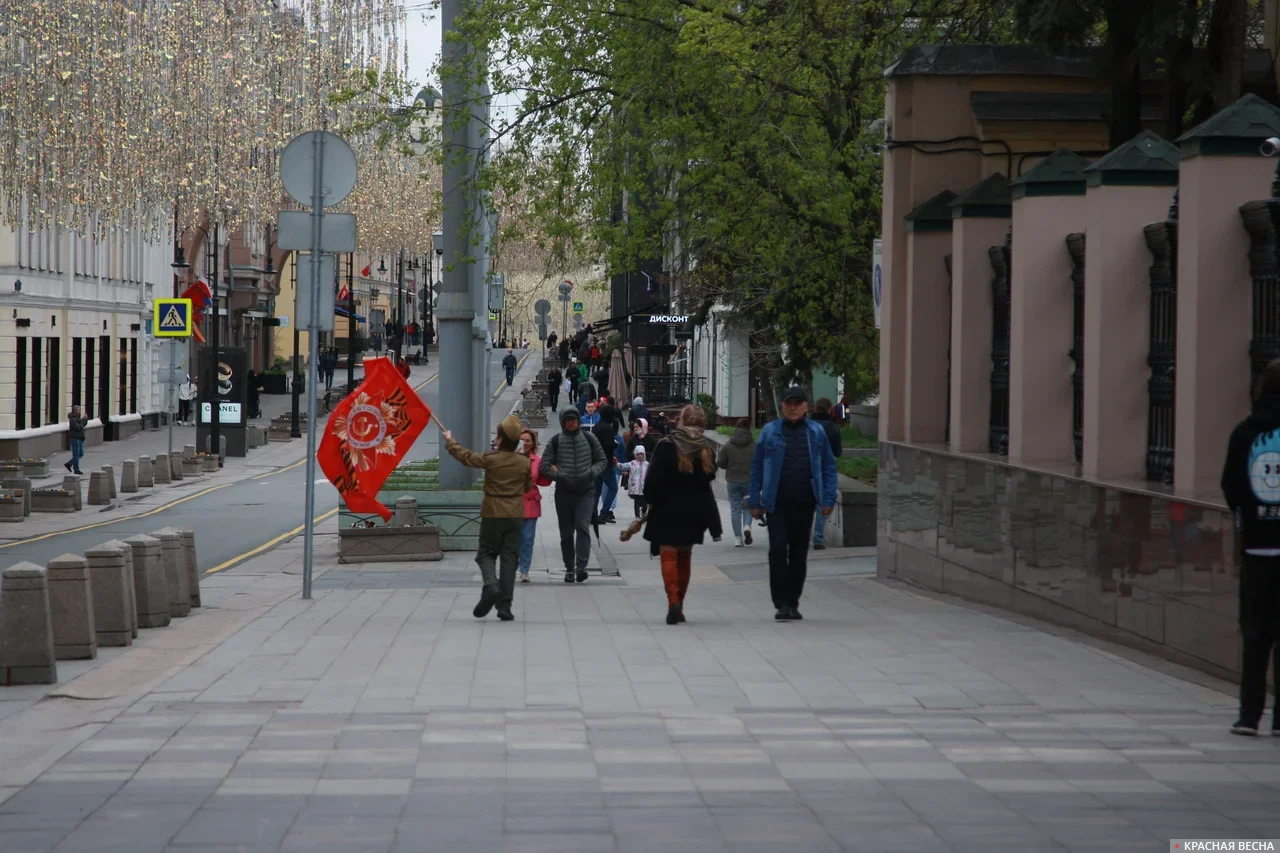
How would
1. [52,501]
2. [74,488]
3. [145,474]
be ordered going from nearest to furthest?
[52,501] < [74,488] < [145,474]

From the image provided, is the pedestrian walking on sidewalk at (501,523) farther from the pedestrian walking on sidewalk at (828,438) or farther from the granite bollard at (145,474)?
the granite bollard at (145,474)

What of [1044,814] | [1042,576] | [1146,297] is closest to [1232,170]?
[1146,297]

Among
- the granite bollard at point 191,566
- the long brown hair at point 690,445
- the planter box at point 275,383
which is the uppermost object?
the long brown hair at point 690,445

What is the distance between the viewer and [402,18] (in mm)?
50656

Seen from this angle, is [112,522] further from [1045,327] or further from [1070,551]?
[1070,551]

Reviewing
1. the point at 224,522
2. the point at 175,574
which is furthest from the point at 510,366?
the point at 175,574

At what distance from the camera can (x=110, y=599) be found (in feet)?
39.2

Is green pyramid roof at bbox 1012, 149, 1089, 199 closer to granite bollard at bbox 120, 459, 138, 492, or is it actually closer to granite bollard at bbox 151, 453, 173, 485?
granite bollard at bbox 120, 459, 138, 492

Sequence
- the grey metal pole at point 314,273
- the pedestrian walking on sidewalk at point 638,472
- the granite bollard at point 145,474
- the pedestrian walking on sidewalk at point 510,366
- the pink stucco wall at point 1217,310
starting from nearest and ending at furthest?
the pink stucco wall at point 1217,310, the grey metal pole at point 314,273, the pedestrian walking on sidewalk at point 638,472, the granite bollard at point 145,474, the pedestrian walking on sidewalk at point 510,366

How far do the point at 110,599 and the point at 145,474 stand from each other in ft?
84.0

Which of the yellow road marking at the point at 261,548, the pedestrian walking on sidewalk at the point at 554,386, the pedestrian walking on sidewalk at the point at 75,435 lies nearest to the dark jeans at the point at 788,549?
the yellow road marking at the point at 261,548

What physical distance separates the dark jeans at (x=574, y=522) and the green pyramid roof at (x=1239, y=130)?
8.98 metres

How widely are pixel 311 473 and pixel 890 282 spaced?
243 inches

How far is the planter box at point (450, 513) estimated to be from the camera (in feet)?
68.8
